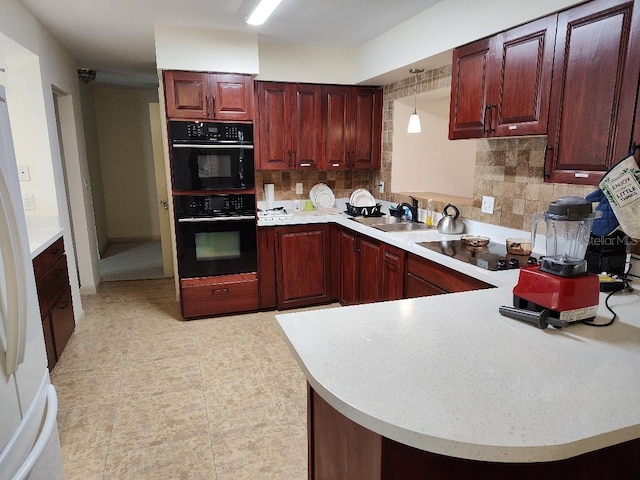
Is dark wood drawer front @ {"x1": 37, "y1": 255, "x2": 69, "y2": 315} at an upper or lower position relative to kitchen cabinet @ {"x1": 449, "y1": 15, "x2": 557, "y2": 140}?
lower

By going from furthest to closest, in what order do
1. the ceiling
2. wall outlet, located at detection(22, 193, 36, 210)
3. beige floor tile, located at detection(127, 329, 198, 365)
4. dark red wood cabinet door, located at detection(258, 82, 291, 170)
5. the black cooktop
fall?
dark red wood cabinet door, located at detection(258, 82, 291, 170) → wall outlet, located at detection(22, 193, 36, 210) → beige floor tile, located at detection(127, 329, 198, 365) → the ceiling → the black cooktop

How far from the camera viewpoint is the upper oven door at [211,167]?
3393mm

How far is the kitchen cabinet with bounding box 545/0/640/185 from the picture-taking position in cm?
161

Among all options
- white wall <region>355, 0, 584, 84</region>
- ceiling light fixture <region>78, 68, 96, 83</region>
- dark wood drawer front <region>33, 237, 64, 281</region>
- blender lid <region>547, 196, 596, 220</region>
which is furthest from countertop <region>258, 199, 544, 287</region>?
ceiling light fixture <region>78, 68, 96, 83</region>

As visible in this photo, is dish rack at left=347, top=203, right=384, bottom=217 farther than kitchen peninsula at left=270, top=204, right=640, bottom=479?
Yes

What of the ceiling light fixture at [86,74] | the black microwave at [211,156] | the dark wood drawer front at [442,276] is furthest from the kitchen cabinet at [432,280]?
the ceiling light fixture at [86,74]

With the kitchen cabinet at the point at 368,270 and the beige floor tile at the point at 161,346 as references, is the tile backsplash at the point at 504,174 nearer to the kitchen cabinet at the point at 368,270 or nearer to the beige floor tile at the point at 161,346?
the kitchen cabinet at the point at 368,270

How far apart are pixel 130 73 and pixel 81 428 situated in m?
4.46

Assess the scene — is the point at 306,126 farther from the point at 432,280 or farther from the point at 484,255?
the point at 484,255

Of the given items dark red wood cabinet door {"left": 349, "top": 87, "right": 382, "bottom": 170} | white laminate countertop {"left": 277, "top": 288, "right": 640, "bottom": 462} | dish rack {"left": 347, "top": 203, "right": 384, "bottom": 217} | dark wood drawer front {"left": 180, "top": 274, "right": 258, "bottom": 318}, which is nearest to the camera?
white laminate countertop {"left": 277, "top": 288, "right": 640, "bottom": 462}

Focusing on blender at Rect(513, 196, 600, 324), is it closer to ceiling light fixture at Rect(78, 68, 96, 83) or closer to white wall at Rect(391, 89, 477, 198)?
white wall at Rect(391, 89, 477, 198)

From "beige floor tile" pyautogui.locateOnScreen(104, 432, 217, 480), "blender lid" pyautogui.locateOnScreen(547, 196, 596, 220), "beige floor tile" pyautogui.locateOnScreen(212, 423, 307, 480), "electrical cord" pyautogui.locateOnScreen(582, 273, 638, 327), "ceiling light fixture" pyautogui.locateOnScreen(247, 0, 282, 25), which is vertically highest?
"ceiling light fixture" pyautogui.locateOnScreen(247, 0, 282, 25)

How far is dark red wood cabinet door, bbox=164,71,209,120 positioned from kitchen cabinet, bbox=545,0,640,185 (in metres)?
2.57

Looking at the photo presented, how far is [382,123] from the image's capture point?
4078 millimetres
